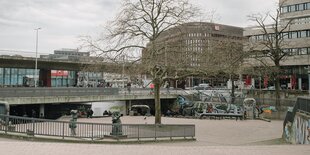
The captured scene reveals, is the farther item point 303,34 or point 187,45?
point 303,34

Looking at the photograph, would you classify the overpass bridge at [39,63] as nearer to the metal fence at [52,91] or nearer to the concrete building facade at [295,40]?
the metal fence at [52,91]

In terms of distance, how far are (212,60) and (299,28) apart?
3717cm

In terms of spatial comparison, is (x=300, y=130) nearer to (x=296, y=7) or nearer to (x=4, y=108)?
(x=4, y=108)

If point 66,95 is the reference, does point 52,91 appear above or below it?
above

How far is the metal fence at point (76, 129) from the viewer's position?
16.0 metres

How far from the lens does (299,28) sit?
177 feet

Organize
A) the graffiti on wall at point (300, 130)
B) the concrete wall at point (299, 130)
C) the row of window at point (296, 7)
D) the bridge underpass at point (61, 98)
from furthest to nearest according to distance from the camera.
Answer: the row of window at point (296, 7) → the bridge underpass at point (61, 98) → the concrete wall at point (299, 130) → the graffiti on wall at point (300, 130)

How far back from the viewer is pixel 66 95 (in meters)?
38.8

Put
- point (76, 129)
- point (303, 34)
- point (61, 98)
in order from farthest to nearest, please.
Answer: point (303, 34) → point (61, 98) → point (76, 129)

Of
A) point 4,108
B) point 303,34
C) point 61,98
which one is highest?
point 303,34

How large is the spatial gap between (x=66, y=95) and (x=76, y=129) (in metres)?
21.9

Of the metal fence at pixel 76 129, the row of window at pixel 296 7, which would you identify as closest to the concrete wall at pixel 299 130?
the metal fence at pixel 76 129

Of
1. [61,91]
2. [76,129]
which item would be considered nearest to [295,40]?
[61,91]

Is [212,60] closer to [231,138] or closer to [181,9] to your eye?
[181,9]
